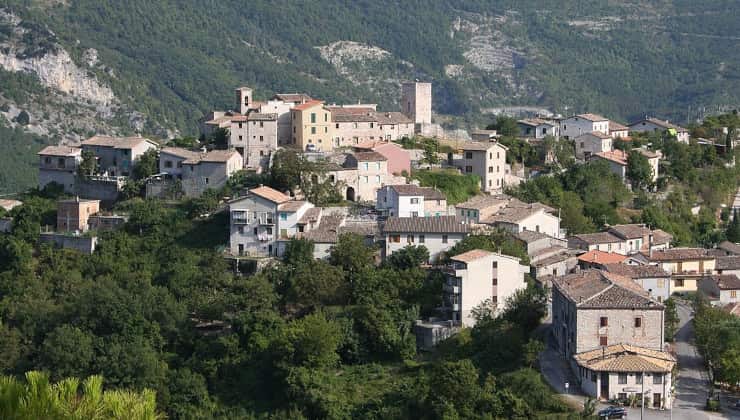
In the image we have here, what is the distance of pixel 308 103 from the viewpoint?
57500 millimetres

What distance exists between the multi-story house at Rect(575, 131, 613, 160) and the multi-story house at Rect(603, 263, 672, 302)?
19.3m

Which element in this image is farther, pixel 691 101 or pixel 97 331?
pixel 691 101

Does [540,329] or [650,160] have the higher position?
[650,160]

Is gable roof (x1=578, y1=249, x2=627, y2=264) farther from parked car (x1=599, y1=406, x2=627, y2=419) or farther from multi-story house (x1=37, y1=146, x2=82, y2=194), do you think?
multi-story house (x1=37, y1=146, x2=82, y2=194)

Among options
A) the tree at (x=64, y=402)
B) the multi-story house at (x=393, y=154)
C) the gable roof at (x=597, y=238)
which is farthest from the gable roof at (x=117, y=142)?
the tree at (x=64, y=402)

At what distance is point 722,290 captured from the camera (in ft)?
150

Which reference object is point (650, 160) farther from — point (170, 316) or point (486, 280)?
point (170, 316)

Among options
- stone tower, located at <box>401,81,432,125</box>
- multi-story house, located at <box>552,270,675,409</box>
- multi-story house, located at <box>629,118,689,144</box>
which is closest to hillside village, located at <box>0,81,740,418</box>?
multi-story house, located at <box>552,270,675,409</box>

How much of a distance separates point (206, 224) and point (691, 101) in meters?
82.2

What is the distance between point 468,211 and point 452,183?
413cm

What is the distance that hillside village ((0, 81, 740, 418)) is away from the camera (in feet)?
127

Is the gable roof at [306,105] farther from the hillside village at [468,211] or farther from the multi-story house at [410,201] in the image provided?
the multi-story house at [410,201]

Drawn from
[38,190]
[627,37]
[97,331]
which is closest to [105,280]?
[97,331]

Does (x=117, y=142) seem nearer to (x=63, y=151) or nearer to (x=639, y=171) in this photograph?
(x=63, y=151)
